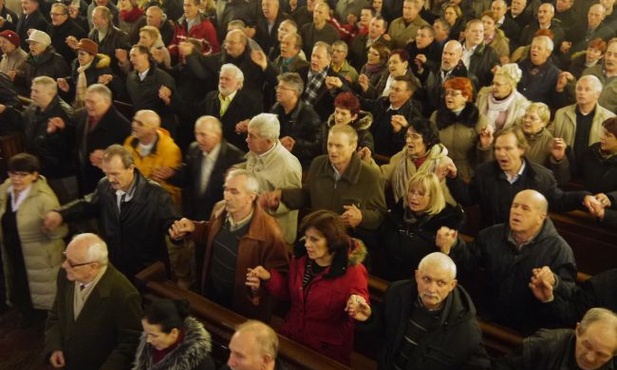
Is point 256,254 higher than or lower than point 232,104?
lower

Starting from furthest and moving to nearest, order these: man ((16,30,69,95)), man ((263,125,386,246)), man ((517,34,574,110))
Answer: man ((16,30,69,95)) → man ((517,34,574,110)) → man ((263,125,386,246))

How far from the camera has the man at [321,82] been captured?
645 cm

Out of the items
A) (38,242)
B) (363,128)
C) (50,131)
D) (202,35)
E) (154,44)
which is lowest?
(38,242)

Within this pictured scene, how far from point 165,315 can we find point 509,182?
8.76 ft

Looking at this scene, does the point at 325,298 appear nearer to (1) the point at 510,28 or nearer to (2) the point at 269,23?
(2) the point at 269,23

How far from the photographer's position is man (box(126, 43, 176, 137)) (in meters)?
6.49

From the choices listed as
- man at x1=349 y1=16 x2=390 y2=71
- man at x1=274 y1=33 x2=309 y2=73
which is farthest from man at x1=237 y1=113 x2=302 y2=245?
man at x1=349 y1=16 x2=390 y2=71

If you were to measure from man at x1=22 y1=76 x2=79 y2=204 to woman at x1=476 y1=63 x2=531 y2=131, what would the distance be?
396 centimetres

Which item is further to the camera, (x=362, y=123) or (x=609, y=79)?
(x=609, y=79)

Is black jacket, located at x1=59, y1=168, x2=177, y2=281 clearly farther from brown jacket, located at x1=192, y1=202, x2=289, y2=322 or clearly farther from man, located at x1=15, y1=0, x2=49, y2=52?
man, located at x1=15, y1=0, x2=49, y2=52

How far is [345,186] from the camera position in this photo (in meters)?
4.39

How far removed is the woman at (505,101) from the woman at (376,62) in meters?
1.58

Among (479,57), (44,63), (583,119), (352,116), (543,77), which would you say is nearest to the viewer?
(352,116)

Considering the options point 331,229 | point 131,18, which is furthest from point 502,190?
point 131,18
